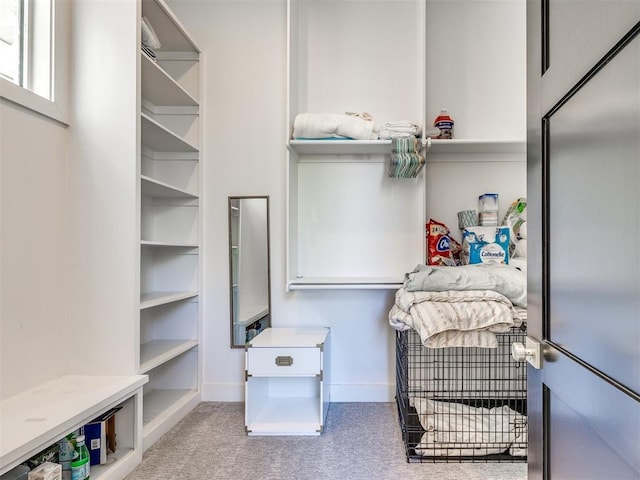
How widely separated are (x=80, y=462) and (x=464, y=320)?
1.64 m

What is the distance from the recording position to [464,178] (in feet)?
8.53

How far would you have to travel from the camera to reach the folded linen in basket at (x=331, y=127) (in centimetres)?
230

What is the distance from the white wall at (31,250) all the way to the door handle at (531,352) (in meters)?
1.75

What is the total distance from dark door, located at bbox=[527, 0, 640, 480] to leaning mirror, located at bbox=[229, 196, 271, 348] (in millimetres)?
1912

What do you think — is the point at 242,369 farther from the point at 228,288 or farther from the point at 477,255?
the point at 477,255

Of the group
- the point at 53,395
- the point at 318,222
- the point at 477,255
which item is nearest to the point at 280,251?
the point at 318,222

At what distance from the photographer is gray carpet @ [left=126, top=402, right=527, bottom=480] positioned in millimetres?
1740

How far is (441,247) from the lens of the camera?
248 cm

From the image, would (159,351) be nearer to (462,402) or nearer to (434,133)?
(462,402)

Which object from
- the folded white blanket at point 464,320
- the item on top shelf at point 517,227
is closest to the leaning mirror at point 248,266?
the folded white blanket at point 464,320

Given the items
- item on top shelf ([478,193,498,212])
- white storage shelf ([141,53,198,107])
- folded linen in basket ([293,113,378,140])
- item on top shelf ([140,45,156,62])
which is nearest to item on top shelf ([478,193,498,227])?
item on top shelf ([478,193,498,212])

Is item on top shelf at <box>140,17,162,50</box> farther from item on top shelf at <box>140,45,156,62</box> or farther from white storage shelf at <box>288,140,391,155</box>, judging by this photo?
white storage shelf at <box>288,140,391,155</box>

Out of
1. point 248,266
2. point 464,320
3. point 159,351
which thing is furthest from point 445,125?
point 159,351

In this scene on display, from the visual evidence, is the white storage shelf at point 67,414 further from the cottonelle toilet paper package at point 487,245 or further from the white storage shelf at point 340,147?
the cottonelle toilet paper package at point 487,245
